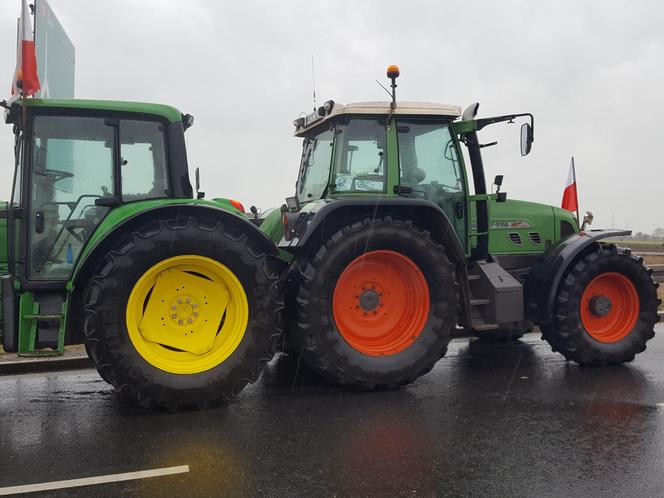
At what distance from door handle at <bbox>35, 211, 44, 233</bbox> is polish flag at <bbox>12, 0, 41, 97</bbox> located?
0.85 metres

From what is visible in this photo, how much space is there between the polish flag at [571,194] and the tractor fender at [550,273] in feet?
6.95

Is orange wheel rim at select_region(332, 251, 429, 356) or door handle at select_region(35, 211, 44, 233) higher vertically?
door handle at select_region(35, 211, 44, 233)

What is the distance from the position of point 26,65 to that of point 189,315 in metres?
2.12

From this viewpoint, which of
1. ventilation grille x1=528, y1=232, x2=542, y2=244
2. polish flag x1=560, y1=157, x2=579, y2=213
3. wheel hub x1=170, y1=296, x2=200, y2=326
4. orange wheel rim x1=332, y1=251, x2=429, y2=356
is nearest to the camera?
wheel hub x1=170, y1=296, x2=200, y2=326

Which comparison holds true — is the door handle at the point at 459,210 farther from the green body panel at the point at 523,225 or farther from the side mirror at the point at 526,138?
the side mirror at the point at 526,138

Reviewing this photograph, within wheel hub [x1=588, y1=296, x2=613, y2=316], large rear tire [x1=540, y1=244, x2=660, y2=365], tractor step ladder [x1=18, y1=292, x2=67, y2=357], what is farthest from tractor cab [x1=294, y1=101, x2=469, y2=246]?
tractor step ladder [x1=18, y1=292, x2=67, y2=357]

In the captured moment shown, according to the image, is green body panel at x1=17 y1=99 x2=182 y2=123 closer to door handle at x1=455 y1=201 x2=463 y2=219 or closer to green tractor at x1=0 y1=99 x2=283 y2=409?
green tractor at x1=0 y1=99 x2=283 y2=409

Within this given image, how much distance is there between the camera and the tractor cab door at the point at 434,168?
543 cm

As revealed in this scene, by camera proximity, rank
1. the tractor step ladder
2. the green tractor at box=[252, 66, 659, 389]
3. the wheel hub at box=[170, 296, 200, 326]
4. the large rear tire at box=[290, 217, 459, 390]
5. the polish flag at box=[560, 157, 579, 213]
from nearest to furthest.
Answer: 1. the tractor step ladder
2. the wheel hub at box=[170, 296, 200, 326]
3. the large rear tire at box=[290, 217, 459, 390]
4. the green tractor at box=[252, 66, 659, 389]
5. the polish flag at box=[560, 157, 579, 213]

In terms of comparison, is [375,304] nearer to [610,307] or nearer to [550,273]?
[550,273]

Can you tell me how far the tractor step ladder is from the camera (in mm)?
3980

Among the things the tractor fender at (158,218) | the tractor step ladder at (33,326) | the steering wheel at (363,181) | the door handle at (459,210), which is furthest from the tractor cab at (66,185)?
the door handle at (459,210)

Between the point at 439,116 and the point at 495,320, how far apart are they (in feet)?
6.61

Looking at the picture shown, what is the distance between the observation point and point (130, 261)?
4047 millimetres
